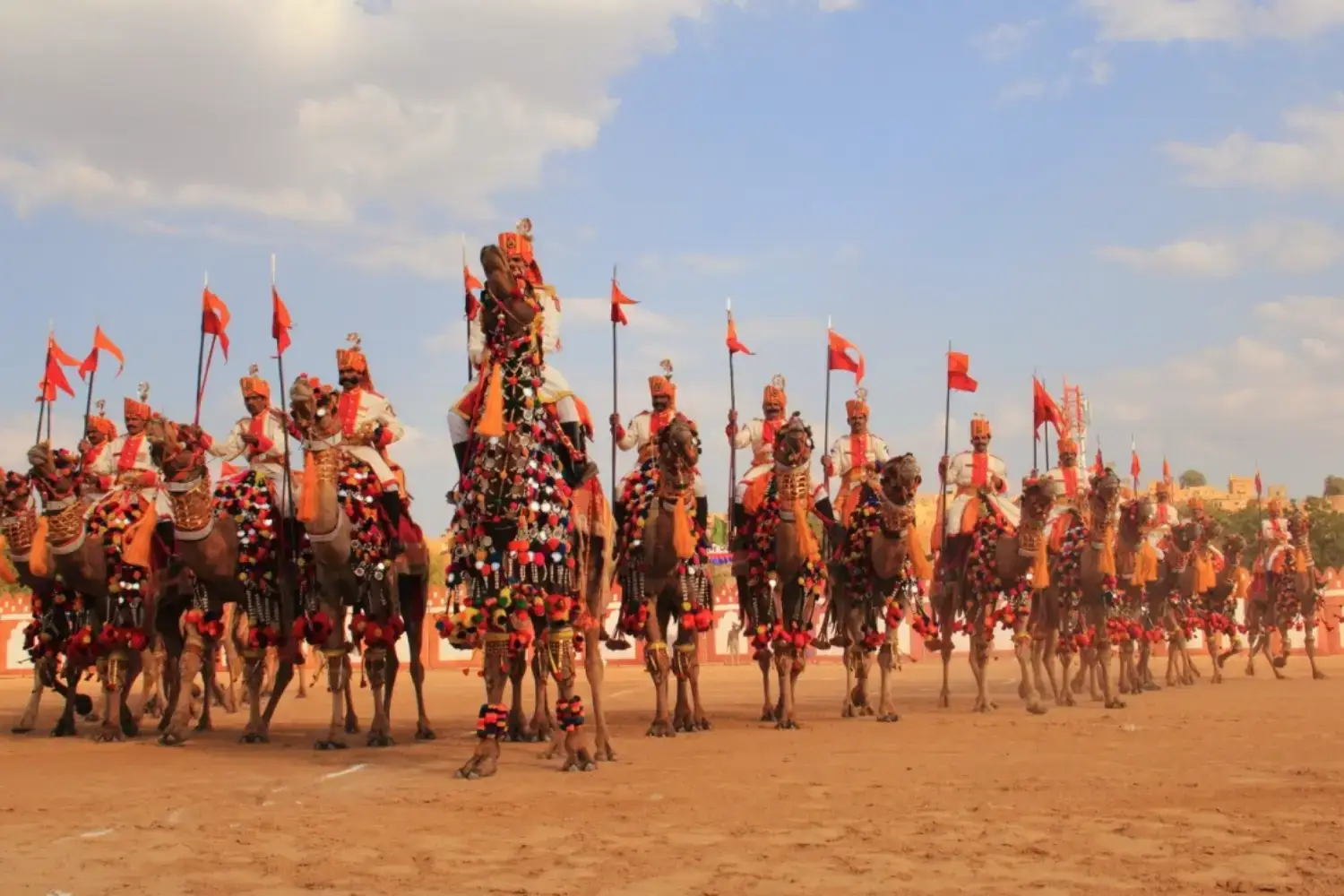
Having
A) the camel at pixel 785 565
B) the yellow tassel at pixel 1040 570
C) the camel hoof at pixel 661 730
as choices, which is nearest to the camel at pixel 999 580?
the yellow tassel at pixel 1040 570

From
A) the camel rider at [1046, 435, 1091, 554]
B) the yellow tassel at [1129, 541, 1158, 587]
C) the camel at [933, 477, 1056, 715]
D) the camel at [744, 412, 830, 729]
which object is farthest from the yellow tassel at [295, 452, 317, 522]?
the yellow tassel at [1129, 541, 1158, 587]

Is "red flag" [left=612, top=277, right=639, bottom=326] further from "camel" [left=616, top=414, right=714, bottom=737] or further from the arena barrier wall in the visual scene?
the arena barrier wall

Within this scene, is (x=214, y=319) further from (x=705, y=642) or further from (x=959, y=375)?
(x=705, y=642)

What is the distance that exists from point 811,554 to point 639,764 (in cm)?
421

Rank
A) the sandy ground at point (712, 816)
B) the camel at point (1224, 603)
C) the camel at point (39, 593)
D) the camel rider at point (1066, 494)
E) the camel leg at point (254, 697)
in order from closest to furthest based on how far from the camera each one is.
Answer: the sandy ground at point (712, 816), the camel leg at point (254, 697), the camel at point (39, 593), the camel rider at point (1066, 494), the camel at point (1224, 603)

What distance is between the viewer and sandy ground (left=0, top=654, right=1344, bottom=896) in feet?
20.8

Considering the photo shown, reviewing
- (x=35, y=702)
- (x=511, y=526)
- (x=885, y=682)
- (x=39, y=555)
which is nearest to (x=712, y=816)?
(x=511, y=526)

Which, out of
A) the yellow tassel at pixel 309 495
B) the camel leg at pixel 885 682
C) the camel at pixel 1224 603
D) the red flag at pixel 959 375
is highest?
the red flag at pixel 959 375

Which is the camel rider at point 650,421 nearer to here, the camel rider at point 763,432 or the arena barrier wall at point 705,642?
the camel rider at point 763,432

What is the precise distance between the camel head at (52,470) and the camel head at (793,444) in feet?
24.0

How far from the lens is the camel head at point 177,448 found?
477 inches

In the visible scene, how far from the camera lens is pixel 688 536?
12.7 metres

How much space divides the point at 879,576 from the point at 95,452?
9479 mm

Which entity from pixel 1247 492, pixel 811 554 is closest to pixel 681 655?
pixel 811 554
